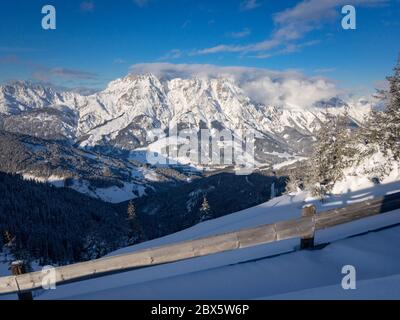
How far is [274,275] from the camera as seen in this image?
635 centimetres

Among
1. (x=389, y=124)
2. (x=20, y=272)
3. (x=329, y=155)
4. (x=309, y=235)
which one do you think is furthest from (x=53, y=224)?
(x=309, y=235)

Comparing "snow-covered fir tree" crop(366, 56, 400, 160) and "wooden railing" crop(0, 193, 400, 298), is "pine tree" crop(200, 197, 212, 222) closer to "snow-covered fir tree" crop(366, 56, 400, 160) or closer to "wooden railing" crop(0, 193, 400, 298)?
"snow-covered fir tree" crop(366, 56, 400, 160)

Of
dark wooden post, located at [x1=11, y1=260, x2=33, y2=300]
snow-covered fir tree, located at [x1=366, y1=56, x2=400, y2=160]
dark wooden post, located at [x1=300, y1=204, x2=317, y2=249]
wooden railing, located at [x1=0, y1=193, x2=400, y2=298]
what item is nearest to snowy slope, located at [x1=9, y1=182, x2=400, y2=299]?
dark wooden post, located at [x1=300, y1=204, x2=317, y2=249]

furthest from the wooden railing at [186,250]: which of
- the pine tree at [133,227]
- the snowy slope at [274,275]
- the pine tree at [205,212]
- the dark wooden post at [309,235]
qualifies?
the pine tree at [205,212]

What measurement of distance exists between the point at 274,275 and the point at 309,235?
53.4 inches

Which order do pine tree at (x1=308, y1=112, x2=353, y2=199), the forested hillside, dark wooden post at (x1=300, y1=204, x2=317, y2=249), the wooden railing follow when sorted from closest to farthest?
the wooden railing, dark wooden post at (x1=300, y1=204, x2=317, y2=249), pine tree at (x1=308, y1=112, x2=353, y2=199), the forested hillside

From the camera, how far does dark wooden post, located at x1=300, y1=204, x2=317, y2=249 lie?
6.97m

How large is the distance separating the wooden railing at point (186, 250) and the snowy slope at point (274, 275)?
42 centimetres

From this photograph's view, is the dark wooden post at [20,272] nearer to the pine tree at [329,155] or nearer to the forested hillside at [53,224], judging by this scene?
the pine tree at [329,155]

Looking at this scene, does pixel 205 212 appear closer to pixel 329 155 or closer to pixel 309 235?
pixel 329 155

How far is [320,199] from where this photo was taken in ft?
73.4

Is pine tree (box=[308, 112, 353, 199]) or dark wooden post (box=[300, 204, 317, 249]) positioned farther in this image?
pine tree (box=[308, 112, 353, 199])

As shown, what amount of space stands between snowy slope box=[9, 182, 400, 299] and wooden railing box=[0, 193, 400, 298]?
0.42 metres
